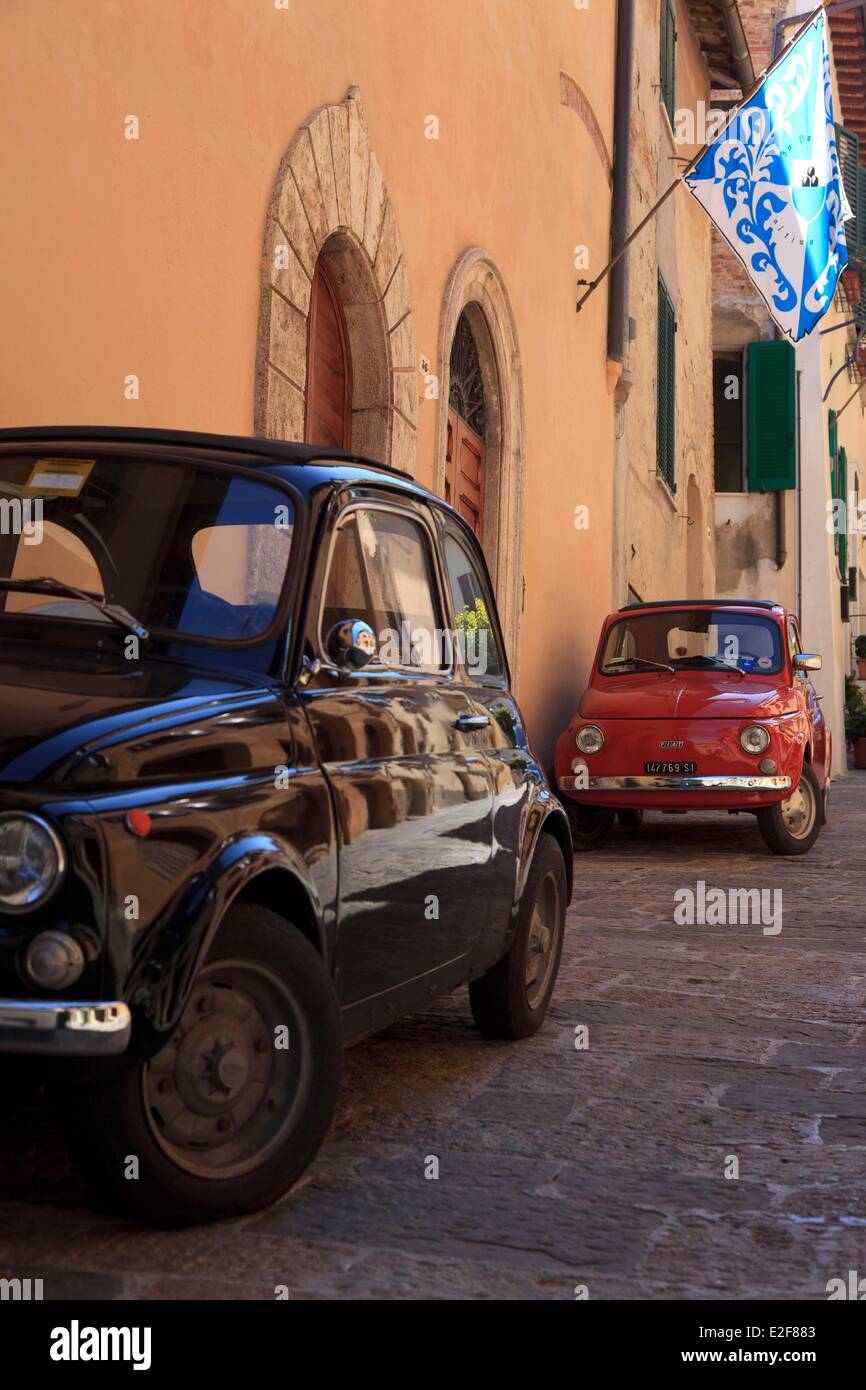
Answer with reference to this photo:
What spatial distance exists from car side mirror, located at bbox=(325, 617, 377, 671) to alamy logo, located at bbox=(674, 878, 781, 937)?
3.99 metres

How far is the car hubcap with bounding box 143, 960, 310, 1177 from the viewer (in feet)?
9.55

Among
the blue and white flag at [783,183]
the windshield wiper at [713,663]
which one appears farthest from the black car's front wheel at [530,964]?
the blue and white flag at [783,183]

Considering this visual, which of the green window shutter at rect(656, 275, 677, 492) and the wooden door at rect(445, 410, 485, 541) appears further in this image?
the green window shutter at rect(656, 275, 677, 492)

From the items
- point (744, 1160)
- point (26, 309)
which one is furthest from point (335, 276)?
point (744, 1160)

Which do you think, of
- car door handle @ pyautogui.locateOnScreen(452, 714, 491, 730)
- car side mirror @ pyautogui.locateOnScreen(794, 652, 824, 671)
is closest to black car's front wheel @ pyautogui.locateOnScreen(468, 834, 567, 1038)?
car door handle @ pyautogui.locateOnScreen(452, 714, 491, 730)

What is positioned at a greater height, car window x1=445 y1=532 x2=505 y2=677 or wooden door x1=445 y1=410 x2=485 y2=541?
wooden door x1=445 y1=410 x2=485 y2=541

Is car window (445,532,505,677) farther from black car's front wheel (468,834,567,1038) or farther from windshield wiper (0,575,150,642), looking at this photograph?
windshield wiper (0,575,150,642)

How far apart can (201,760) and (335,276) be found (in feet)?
20.4

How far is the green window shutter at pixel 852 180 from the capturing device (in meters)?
27.0

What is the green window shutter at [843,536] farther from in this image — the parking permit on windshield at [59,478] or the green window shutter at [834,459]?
the parking permit on windshield at [59,478]

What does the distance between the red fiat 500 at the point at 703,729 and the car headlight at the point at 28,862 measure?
→ 7.77m

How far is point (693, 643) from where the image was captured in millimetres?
11375
